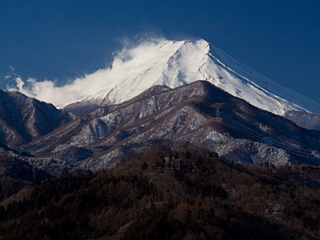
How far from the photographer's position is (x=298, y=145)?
16975 centimetres

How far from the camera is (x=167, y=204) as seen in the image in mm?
63469

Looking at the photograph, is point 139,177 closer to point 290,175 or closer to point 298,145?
point 290,175

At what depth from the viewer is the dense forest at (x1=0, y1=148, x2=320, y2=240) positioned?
195ft

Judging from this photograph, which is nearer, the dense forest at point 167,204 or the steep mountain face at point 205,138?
the dense forest at point 167,204

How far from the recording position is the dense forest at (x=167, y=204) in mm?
59344

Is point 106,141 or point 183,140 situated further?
point 106,141

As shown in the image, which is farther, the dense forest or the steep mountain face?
the steep mountain face

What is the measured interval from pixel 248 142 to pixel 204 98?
5271 centimetres

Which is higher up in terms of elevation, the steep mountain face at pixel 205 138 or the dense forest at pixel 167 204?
the steep mountain face at pixel 205 138

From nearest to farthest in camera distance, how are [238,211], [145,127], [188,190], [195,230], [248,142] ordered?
[195,230], [238,211], [188,190], [248,142], [145,127]

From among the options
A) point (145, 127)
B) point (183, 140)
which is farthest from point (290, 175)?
point (145, 127)

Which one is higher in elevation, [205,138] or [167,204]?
[205,138]

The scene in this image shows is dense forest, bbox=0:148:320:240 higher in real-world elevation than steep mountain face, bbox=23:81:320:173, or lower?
lower

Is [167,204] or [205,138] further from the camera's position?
[205,138]
